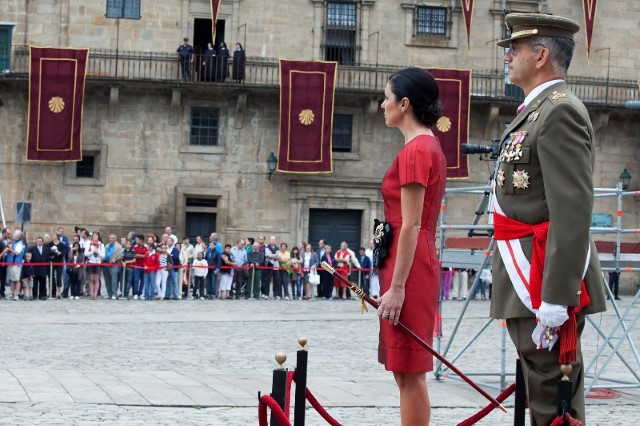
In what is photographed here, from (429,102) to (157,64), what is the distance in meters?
29.9

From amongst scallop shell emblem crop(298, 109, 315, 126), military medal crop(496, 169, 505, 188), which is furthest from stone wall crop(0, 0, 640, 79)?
military medal crop(496, 169, 505, 188)

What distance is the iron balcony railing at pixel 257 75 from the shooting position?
35031 mm

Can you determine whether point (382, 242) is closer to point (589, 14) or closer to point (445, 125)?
point (445, 125)

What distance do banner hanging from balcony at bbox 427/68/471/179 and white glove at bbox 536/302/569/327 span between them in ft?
101

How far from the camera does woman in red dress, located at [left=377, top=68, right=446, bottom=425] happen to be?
6.06 m

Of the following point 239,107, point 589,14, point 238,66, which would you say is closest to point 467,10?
point 589,14

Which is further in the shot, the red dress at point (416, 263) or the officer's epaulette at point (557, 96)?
the red dress at point (416, 263)

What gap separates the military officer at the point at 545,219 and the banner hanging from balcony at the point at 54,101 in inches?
1170

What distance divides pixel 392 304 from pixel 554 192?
1262mm

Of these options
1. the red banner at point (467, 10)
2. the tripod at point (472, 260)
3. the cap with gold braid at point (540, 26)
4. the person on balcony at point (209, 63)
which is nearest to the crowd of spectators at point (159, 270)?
the person on balcony at point (209, 63)

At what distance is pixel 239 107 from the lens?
36.0 meters

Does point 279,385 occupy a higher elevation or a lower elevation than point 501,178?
lower

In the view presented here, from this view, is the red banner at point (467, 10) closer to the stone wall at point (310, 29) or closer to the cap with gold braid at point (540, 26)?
the stone wall at point (310, 29)

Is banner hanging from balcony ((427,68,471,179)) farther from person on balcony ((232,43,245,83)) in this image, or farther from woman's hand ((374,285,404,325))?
woman's hand ((374,285,404,325))
